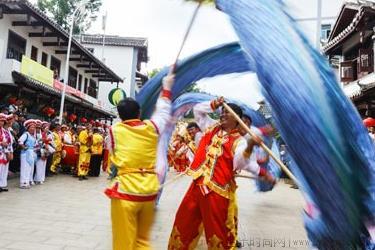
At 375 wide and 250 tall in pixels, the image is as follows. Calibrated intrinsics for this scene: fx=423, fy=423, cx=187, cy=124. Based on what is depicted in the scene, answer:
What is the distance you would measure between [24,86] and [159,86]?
10272mm

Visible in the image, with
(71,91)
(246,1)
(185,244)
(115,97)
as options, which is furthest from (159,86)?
(115,97)

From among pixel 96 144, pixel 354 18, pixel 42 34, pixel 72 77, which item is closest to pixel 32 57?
pixel 42 34

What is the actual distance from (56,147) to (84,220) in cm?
597

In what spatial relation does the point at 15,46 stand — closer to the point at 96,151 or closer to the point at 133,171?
the point at 96,151

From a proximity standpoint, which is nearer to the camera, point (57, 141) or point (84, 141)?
point (57, 141)

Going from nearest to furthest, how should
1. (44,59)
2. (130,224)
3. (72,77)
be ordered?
(130,224), (44,59), (72,77)

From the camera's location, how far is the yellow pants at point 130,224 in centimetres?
305

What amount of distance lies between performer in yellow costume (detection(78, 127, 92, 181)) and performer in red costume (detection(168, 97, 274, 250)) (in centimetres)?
851

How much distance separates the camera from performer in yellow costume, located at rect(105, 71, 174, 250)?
121 inches

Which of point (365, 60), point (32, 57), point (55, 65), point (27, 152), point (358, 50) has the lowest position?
point (27, 152)

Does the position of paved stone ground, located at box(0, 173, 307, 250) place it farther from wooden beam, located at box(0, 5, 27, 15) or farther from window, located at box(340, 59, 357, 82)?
window, located at box(340, 59, 357, 82)

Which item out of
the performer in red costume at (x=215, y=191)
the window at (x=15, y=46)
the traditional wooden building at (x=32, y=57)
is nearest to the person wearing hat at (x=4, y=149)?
the traditional wooden building at (x=32, y=57)

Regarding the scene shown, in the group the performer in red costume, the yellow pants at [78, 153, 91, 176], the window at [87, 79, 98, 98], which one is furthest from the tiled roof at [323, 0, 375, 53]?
the window at [87, 79, 98, 98]

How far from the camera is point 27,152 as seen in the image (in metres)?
9.39
